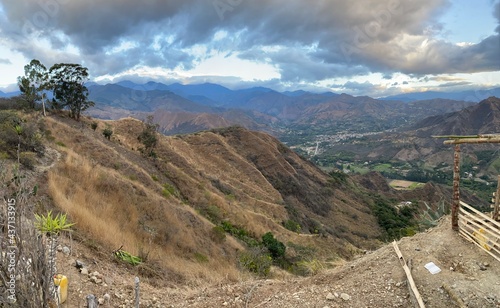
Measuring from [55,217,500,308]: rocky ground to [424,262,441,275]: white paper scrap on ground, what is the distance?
74mm

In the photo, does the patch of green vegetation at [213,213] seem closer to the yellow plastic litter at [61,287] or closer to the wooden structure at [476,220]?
the wooden structure at [476,220]

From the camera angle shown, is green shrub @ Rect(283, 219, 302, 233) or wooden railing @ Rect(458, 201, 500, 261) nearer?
wooden railing @ Rect(458, 201, 500, 261)

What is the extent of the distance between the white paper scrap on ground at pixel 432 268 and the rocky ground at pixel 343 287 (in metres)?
0.07

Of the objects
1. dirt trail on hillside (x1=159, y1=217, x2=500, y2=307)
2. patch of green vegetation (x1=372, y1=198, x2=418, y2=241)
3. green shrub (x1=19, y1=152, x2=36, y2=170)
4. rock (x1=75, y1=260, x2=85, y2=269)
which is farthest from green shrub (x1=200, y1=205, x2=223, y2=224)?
patch of green vegetation (x1=372, y1=198, x2=418, y2=241)

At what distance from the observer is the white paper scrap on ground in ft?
22.0

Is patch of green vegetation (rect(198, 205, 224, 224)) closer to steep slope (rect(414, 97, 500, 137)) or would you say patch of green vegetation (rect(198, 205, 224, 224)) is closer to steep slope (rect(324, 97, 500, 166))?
steep slope (rect(324, 97, 500, 166))

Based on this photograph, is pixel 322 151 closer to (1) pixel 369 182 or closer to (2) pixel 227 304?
(1) pixel 369 182

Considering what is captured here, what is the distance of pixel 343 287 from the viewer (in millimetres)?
6703

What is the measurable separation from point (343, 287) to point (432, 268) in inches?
80.5

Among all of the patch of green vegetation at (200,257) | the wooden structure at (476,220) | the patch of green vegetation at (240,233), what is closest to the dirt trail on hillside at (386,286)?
the wooden structure at (476,220)

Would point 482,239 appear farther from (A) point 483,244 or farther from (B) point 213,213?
(B) point 213,213

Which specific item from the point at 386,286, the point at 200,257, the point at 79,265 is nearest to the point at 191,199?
the point at 200,257

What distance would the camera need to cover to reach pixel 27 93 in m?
26.4

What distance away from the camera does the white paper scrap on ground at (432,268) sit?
22.0 ft
